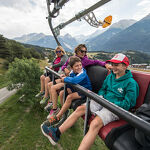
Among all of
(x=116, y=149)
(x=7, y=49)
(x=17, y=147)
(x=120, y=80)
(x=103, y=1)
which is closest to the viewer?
(x=116, y=149)

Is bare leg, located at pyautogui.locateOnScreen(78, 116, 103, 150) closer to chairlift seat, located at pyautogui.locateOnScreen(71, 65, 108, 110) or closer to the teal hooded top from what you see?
the teal hooded top

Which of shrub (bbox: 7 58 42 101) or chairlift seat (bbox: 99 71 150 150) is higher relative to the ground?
chairlift seat (bbox: 99 71 150 150)

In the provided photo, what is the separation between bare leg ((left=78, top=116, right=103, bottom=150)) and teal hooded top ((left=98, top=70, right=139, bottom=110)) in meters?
0.43

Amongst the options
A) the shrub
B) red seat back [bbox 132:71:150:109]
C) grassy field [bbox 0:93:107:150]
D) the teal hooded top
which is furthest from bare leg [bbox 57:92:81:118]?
the shrub

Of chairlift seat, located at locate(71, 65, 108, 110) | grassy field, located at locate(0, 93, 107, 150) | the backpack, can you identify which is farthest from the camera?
grassy field, located at locate(0, 93, 107, 150)

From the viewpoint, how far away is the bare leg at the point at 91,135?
1537 millimetres

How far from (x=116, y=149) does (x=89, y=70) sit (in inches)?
90.9

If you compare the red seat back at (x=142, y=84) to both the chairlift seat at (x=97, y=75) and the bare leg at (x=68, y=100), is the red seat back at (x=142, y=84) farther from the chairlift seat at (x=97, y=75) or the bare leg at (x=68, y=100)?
the bare leg at (x=68, y=100)

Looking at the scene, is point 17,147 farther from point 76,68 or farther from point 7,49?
point 7,49

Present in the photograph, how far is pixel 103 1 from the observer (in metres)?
3.60

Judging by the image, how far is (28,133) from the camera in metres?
18.9

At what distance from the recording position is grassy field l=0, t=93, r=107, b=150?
648 inches

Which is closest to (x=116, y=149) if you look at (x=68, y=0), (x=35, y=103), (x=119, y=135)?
(x=119, y=135)

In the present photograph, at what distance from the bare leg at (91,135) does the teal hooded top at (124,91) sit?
432 mm
